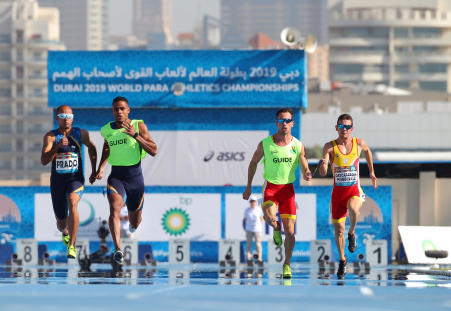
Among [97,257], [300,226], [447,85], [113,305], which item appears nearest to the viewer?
[113,305]

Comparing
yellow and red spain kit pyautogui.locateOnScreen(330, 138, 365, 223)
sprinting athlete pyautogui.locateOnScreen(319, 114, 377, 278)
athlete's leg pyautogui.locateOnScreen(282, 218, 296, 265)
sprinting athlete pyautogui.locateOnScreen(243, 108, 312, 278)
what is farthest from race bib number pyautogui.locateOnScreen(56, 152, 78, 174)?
yellow and red spain kit pyautogui.locateOnScreen(330, 138, 365, 223)

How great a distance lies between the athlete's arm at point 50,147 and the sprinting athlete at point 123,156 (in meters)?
0.60

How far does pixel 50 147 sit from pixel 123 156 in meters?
1.03

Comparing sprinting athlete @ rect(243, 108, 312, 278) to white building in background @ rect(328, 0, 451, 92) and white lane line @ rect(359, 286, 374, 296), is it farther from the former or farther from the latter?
white building in background @ rect(328, 0, 451, 92)

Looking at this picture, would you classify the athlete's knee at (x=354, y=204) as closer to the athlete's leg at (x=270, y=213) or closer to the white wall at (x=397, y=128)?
the athlete's leg at (x=270, y=213)

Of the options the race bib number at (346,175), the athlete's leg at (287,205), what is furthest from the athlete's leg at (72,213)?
the race bib number at (346,175)

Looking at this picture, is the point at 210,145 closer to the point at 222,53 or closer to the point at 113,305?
A: the point at 222,53

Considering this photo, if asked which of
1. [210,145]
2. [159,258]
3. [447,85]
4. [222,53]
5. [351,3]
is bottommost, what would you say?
[159,258]

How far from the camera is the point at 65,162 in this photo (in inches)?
452

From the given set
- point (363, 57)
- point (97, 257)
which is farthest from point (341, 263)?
point (363, 57)

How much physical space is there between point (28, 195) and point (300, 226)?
23.1 ft

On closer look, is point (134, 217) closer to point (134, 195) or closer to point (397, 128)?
point (134, 195)

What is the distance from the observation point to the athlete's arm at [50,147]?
11.2m

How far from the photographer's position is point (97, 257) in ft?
58.3
